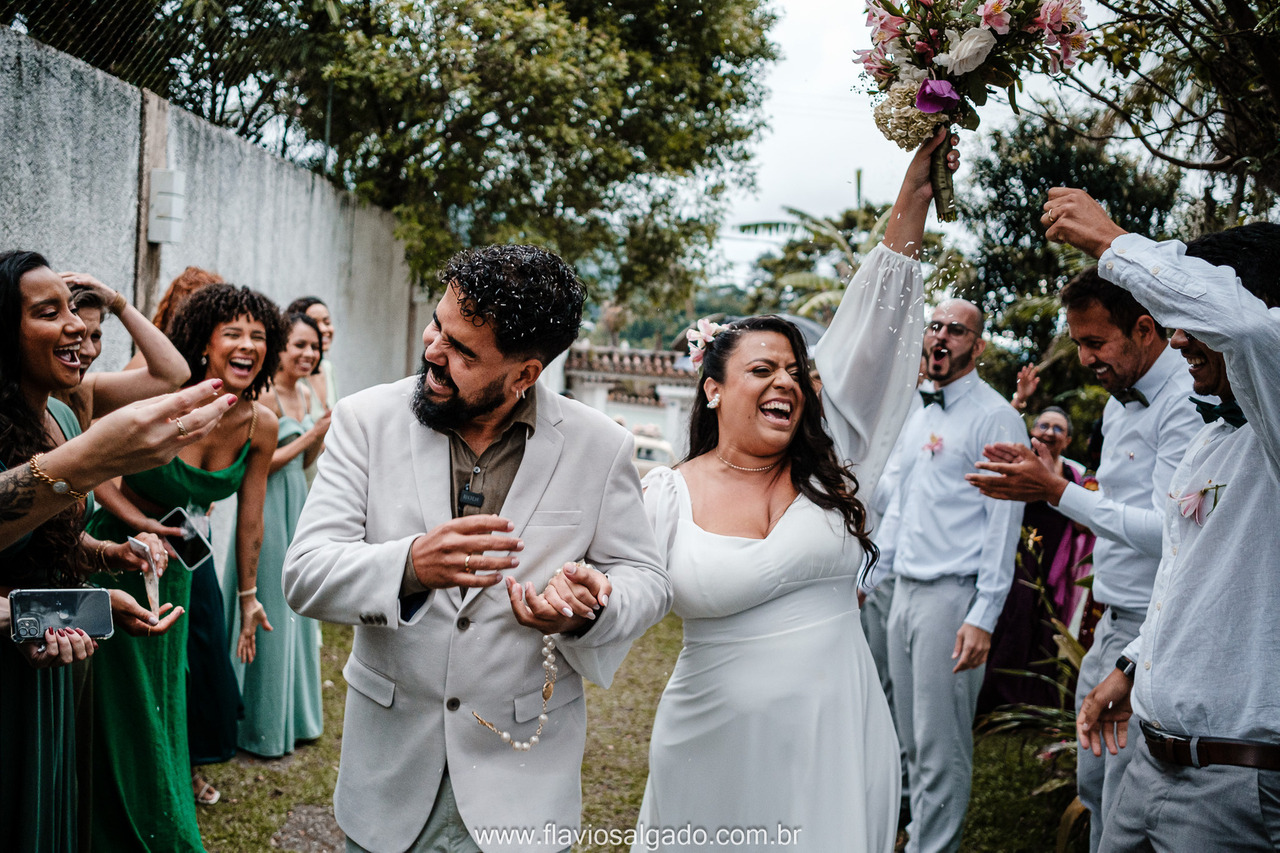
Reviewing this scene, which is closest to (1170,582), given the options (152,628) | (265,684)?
(152,628)

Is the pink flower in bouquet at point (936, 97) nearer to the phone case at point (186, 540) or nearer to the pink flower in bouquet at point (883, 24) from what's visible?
the pink flower in bouquet at point (883, 24)

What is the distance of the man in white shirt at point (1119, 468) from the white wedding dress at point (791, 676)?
0.65 m

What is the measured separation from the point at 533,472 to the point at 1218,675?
1.67 meters

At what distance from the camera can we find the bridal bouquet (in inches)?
100

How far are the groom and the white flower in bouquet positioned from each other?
3.81ft

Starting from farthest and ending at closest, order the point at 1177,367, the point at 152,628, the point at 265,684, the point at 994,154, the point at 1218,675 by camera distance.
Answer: the point at 994,154 < the point at 265,684 < the point at 1177,367 < the point at 152,628 < the point at 1218,675

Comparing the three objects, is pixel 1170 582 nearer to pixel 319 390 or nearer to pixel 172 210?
pixel 319 390

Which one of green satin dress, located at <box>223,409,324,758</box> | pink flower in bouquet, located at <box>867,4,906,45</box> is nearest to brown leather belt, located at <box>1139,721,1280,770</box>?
pink flower in bouquet, located at <box>867,4,906,45</box>

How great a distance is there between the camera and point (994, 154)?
1223 centimetres

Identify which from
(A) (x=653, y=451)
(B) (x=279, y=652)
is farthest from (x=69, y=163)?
(A) (x=653, y=451)

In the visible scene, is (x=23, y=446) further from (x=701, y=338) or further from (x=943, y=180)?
(x=943, y=180)

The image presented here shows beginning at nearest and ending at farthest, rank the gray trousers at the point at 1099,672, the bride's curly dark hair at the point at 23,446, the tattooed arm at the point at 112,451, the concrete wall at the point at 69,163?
the tattooed arm at the point at 112,451 < the bride's curly dark hair at the point at 23,446 < the gray trousers at the point at 1099,672 < the concrete wall at the point at 69,163

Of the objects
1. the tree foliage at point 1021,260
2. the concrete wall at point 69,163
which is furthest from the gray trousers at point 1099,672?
the tree foliage at point 1021,260

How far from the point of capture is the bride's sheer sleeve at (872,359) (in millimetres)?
3053
